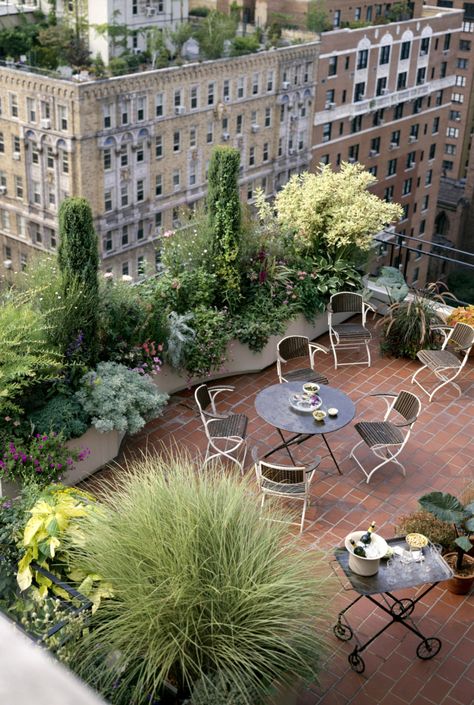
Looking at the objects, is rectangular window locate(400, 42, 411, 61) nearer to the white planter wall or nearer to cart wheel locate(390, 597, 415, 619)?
the white planter wall

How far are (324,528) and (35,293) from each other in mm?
2986

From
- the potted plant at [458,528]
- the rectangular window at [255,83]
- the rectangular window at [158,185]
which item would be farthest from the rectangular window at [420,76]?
the potted plant at [458,528]

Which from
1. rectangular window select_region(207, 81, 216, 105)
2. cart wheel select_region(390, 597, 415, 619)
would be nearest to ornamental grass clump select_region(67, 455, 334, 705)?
cart wheel select_region(390, 597, 415, 619)

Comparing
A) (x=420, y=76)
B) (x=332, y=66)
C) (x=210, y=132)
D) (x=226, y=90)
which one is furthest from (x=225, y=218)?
(x=420, y=76)

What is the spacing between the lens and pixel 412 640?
5293mm

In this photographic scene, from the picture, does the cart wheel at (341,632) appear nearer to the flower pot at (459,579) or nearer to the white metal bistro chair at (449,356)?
the flower pot at (459,579)

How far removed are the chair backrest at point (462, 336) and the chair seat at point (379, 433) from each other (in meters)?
1.91

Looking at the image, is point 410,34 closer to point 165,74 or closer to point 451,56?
point 451,56

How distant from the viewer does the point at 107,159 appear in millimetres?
40312

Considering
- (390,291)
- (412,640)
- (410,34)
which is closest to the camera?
(412,640)

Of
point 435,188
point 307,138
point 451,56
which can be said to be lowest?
point 435,188

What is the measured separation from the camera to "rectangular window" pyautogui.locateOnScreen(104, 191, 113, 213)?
40.9 m

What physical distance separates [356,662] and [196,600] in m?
1.42

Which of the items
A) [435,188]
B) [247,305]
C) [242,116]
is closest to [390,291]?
[247,305]
